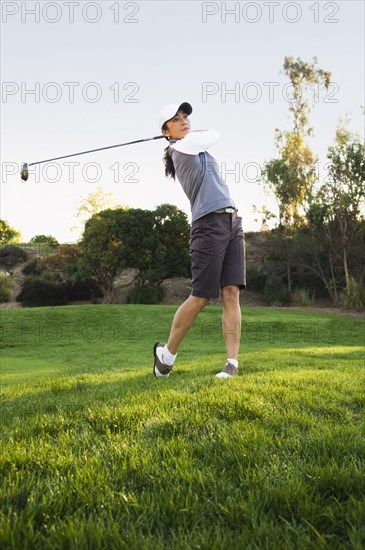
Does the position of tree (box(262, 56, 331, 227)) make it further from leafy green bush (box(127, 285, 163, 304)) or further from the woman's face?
the woman's face

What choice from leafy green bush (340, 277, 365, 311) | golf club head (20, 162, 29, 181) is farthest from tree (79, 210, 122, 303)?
golf club head (20, 162, 29, 181)

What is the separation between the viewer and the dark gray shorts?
13.6ft

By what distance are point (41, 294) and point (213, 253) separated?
23.0 meters

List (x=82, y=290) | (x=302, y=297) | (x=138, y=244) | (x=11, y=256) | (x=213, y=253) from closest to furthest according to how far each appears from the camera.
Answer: (x=213, y=253) < (x=302, y=297) < (x=138, y=244) < (x=82, y=290) < (x=11, y=256)

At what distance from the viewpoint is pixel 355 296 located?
21422 millimetres

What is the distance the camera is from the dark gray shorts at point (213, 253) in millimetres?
4141

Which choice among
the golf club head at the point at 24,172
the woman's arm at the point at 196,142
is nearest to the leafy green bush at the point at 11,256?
the golf club head at the point at 24,172

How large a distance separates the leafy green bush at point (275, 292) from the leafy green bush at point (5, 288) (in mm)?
14544

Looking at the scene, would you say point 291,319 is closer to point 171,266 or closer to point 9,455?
point 171,266

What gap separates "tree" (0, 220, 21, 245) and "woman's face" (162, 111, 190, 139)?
51.6 metres

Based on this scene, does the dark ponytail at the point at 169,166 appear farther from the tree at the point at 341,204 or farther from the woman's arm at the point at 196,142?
the tree at the point at 341,204

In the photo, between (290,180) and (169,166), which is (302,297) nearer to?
(290,180)

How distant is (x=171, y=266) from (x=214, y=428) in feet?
78.3

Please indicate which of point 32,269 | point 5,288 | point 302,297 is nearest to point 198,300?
point 302,297
